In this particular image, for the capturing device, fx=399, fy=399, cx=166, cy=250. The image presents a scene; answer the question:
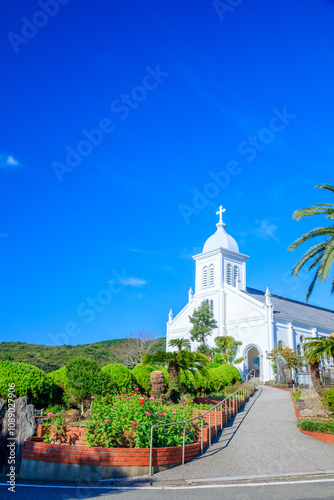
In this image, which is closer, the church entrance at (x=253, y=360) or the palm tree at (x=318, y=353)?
the palm tree at (x=318, y=353)

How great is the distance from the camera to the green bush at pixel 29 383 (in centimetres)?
1213

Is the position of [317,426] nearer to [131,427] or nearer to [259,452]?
[259,452]

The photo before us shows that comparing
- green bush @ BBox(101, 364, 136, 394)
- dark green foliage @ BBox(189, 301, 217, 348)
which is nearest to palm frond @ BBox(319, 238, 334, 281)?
green bush @ BBox(101, 364, 136, 394)

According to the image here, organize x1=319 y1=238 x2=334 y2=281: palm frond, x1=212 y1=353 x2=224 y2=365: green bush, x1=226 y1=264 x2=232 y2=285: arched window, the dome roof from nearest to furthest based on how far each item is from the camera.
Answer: x1=319 y1=238 x2=334 y2=281: palm frond < x1=212 y1=353 x2=224 y2=365: green bush < x1=226 y1=264 x2=232 y2=285: arched window < the dome roof

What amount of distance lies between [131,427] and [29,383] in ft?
15.4

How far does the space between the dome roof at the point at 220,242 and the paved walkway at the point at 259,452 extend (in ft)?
95.1

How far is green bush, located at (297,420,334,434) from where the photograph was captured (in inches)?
495

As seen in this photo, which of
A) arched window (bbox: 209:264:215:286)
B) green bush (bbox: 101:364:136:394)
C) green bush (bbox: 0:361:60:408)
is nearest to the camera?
green bush (bbox: 0:361:60:408)

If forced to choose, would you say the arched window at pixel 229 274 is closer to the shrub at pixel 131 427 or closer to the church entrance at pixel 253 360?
the church entrance at pixel 253 360

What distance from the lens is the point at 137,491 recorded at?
7.54 meters

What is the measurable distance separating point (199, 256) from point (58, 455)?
123ft

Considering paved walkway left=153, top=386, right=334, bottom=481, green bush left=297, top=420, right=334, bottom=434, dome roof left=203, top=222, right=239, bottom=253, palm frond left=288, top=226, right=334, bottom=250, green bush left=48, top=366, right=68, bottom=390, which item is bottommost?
paved walkway left=153, top=386, right=334, bottom=481

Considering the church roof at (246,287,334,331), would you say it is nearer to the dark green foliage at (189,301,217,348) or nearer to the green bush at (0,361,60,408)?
the dark green foliage at (189,301,217,348)

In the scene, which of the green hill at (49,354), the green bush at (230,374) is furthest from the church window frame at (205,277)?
the green bush at (230,374)
